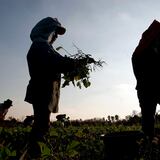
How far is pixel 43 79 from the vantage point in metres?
5.41

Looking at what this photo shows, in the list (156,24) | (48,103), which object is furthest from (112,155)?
(156,24)

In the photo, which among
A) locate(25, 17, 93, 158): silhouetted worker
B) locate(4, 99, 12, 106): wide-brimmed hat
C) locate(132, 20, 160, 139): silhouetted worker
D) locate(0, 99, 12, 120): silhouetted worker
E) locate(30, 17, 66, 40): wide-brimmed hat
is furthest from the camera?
locate(4, 99, 12, 106): wide-brimmed hat

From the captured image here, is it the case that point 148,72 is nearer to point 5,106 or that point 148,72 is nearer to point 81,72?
point 81,72

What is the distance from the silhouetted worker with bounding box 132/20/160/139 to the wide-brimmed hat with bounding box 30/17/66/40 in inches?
55.2

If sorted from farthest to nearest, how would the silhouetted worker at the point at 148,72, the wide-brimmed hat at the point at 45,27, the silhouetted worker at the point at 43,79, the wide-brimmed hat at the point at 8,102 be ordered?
1. the wide-brimmed hat at the point at 8,102
2. the silhouetted worker at the point at 148,72
3. the wide-brimmed hat at the point at 45,27
4. the silhouetted worker at the point at 43,79

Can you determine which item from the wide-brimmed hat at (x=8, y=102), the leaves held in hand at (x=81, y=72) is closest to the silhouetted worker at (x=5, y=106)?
the wide-brimmed hat at (x=8, y=102)

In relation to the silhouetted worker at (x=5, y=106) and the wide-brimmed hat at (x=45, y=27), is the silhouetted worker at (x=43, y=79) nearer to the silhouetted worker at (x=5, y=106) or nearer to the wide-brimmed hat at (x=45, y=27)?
the wide-brimmed hat at (x=45, y=27)

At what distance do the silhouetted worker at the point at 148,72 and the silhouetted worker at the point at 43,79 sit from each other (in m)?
1.37

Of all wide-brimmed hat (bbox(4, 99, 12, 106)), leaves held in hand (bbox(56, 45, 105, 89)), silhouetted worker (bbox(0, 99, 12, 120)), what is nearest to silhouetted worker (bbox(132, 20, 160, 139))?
leaves held in hand (bbox(56, 45, 105, 89))

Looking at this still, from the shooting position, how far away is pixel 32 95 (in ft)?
17.9

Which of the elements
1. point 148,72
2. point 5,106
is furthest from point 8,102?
point 148,72

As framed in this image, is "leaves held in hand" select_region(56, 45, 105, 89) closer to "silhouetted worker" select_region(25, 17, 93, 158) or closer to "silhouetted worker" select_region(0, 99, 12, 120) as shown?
"silhouetted worker" select_region(25, 17, 93, 158)

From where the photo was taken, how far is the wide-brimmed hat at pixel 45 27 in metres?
5.72

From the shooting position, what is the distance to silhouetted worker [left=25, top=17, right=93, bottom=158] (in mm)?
5301
